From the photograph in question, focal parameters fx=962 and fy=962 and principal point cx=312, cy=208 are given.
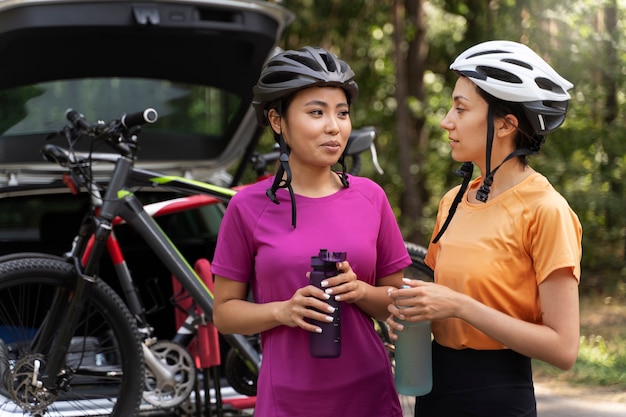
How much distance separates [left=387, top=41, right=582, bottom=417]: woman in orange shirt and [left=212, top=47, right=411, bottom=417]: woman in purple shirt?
14 centimetres

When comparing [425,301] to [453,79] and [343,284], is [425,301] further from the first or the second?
[453,79]

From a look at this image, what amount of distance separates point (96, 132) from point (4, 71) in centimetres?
77

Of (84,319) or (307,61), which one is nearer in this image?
(307,61)

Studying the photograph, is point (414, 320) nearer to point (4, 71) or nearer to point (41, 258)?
point (41, 258)

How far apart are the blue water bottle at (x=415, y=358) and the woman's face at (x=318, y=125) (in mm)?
464

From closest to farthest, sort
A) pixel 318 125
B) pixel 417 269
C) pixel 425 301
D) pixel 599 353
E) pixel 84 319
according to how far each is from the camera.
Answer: pixel 425 301 < pixel 318 125 < pixel 84 319 < pixel 417 269 < pixel 599 353

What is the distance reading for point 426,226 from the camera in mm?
9383

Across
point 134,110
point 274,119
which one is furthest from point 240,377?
point 274,119

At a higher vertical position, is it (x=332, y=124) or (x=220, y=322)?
(x=332, y=124)

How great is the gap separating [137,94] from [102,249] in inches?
51.4

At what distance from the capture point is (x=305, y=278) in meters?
2.31

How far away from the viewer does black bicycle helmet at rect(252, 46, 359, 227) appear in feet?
7.77

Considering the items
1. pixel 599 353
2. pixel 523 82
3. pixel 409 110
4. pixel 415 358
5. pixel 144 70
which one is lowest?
pixel 599 353

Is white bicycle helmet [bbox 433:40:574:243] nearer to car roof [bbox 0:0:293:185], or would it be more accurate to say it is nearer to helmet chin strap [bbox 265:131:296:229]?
helmet chin strap [bbox 265:131:296:229]
